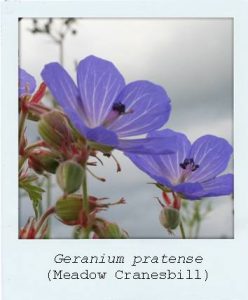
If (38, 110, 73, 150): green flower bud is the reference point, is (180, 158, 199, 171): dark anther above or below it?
below

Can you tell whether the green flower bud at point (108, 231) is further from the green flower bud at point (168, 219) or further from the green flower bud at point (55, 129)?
the green flower bud at point (55, 129)

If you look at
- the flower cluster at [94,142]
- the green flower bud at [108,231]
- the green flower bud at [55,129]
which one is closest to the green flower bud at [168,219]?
the flower cluster at [94,142]

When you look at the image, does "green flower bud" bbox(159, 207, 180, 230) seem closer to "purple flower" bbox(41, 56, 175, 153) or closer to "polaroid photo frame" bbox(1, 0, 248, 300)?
"polaroid photo frame" bbox(1, 0, 248, 300)

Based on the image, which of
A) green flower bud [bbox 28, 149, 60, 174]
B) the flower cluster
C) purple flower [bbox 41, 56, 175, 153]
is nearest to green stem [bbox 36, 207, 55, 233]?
the flower cluster

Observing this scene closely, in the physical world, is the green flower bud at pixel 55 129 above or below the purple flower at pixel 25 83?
below

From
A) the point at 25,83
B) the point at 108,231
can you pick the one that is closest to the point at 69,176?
the point at 108,231
